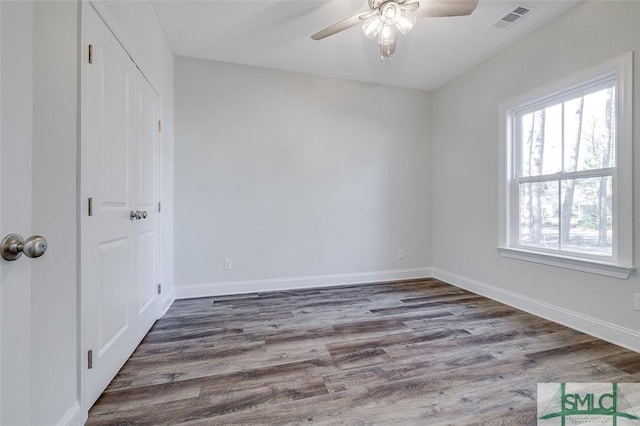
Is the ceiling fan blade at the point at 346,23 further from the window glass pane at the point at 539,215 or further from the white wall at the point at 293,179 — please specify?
the window glass pane at the point at 539,215

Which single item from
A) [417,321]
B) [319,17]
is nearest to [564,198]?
[417,321]

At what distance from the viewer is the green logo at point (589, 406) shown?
4.41 feet

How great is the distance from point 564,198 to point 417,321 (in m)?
1.78

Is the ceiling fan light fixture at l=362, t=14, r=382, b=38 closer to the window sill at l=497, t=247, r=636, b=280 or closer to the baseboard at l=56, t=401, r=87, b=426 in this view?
the window sill at l=497, t=247, r=636, b=280

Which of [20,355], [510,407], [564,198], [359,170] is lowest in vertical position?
[510,407]

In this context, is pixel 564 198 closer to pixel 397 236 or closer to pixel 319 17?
pixel 397 236

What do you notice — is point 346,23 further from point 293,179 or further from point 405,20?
point 293,179

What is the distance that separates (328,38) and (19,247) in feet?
9.62

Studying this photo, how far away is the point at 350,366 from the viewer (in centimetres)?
178

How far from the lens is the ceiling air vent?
2.33 meters

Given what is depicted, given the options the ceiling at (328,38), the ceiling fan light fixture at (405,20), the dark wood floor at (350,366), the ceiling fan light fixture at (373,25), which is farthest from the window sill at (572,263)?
the ceiling fan light fixture at (373,25)

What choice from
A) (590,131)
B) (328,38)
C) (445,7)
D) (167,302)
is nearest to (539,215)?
(590,131)

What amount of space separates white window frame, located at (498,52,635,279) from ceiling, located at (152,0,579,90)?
2.18ft

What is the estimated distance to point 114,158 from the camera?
1633 millimetres
